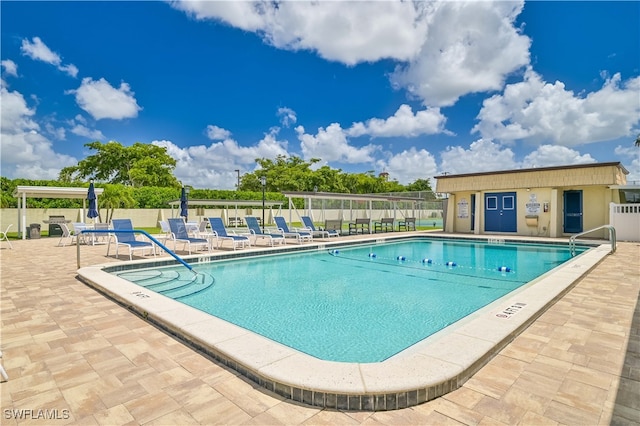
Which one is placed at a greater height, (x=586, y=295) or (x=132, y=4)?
(x=132, y=4)

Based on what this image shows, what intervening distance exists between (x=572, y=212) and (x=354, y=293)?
15.7 meters

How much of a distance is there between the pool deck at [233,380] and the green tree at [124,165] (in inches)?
1310

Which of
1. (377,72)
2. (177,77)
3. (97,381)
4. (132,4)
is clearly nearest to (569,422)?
(97,381)

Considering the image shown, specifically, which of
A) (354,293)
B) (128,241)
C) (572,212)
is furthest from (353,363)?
(572,212)

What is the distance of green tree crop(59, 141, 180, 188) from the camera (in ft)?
114

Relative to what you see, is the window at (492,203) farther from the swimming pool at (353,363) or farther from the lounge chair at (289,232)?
the swimming pool at (353,363)

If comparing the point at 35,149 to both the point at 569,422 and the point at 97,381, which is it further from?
the point at 569,422

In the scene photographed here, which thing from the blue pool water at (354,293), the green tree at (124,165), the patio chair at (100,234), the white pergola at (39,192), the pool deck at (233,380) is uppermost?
the green tree at (124,165)

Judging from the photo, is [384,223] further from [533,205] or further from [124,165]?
[124,165]

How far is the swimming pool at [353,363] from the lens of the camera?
247 cm

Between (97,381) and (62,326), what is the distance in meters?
1.90

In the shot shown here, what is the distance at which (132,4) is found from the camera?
46.7 ft

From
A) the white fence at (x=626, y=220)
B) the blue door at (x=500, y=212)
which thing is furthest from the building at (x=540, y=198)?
the white fence at (x=626, y=220)

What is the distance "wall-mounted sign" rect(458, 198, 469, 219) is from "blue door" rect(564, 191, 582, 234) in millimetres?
4682
